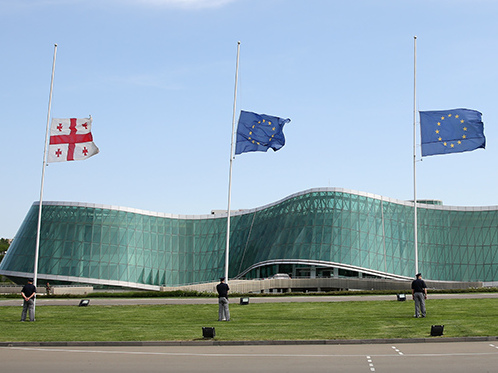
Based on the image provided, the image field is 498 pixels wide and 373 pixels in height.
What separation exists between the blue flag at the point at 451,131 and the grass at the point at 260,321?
11663 mm

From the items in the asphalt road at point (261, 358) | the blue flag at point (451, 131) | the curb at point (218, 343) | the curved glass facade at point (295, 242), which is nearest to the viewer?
the asphalt road at point (261, 358)

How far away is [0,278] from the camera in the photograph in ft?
368

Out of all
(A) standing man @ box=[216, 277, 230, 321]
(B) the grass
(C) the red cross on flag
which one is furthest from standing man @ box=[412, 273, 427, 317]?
(C) the red cross on flag

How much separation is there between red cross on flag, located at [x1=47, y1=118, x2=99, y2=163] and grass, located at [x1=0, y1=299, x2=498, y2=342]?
35.3 feet

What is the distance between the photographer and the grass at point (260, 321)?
24844 millimetres

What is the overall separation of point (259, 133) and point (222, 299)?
1755 cm

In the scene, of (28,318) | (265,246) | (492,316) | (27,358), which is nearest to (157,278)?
(265,246)

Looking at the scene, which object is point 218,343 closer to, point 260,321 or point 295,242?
point 260,321

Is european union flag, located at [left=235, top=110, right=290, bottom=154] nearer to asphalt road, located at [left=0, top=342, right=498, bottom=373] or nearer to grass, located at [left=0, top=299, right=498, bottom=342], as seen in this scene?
grass, located at [left=0, top=299, right=498, bottom=342]

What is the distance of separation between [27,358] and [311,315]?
49.9ft

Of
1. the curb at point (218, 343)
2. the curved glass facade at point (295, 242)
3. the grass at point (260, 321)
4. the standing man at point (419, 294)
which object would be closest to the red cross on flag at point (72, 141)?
the grass at point (260, 321)

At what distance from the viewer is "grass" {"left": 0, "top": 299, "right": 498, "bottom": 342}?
24.8 metres

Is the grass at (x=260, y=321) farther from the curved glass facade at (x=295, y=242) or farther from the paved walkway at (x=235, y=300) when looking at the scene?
the curved glass facade at (x=295, y=242)

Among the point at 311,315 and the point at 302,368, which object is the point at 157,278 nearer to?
the point at 311,315
